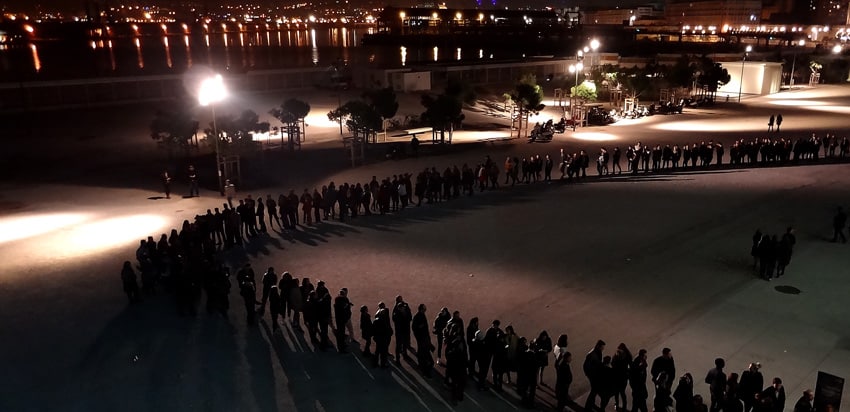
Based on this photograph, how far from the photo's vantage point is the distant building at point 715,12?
148125 millimetres

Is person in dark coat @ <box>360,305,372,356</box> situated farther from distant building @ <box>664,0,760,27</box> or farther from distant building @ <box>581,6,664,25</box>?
distant building @ <box>581,6,664,25</box>

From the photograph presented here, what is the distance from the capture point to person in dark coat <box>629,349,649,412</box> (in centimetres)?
945

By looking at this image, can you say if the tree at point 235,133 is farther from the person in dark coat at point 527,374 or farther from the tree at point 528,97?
the person in dark coat at point 527,374

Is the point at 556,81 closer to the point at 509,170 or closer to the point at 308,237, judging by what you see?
the point at 509,170

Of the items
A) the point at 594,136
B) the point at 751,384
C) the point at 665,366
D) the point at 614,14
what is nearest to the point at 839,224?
the point at 751,384

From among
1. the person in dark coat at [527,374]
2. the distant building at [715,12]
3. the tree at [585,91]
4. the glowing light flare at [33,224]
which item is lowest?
the glowing light flare at [33,224]

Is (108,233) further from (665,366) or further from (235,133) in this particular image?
(665,366)

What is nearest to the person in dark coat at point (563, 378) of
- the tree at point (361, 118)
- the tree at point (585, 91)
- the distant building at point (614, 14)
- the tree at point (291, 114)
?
the tree at point (361, 118)

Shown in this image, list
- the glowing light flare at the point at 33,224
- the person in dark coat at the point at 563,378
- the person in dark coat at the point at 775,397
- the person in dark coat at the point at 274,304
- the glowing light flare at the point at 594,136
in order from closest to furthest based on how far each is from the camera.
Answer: the person in dark coat at the point at 775,397, the person in dark coat at the point at 563,378, the person in dark coat at the point at 274,304, the glowing light flare at the point at 33,224, the glowing light flare at the point at 594,136

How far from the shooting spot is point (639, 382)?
946 centimetres

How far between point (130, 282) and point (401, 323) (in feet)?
21.9

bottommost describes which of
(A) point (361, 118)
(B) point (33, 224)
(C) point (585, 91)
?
(B) point (33, 224)

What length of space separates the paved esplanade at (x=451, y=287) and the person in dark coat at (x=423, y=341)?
241 millimetres

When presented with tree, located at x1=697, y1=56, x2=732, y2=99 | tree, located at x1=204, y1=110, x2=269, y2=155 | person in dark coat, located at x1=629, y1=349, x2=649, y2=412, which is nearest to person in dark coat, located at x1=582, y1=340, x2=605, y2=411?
person in dark coat, located at x1=629, y1=349, x2=649, y2=412
